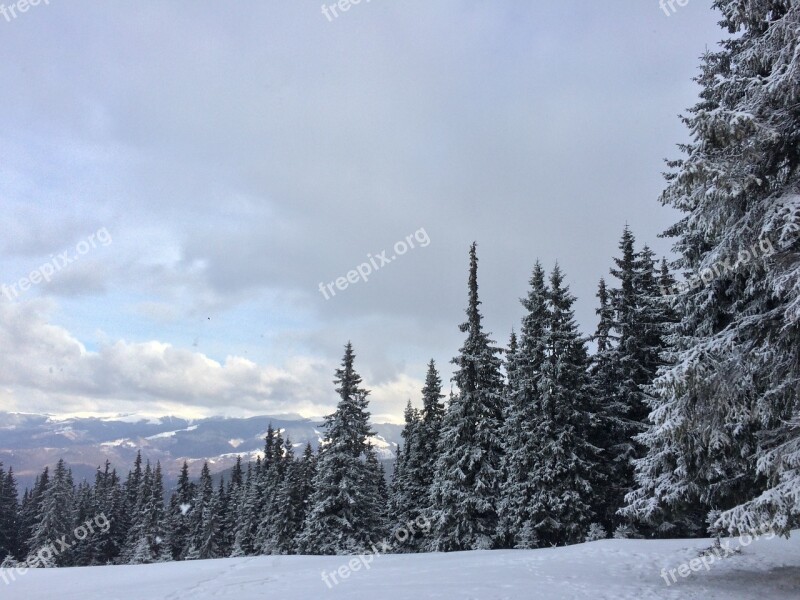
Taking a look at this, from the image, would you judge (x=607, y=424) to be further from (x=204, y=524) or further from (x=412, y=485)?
(x=204, y=524)

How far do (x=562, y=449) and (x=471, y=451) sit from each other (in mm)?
5216

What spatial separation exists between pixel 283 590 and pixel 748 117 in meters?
14.3

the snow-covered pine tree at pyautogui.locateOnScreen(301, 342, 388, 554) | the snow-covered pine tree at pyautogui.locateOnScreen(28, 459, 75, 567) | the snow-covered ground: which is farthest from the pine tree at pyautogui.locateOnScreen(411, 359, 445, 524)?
the snow-covered pine tree at pyautogui.locateOnScreen(28, 459, 75, 567)

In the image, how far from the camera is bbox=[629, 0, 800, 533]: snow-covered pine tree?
322 inches

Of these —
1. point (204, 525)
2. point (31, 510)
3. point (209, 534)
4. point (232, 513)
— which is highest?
point (31, 510)

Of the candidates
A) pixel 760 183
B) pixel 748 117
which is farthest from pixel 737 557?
pixel 748 117

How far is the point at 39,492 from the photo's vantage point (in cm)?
7338

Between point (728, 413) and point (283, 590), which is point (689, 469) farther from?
point (283, 590)

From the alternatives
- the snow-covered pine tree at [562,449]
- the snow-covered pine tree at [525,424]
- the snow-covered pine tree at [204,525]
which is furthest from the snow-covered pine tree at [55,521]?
the snow-covered pine tree at [562,449]

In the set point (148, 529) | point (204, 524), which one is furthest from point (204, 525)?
point (148, 529)

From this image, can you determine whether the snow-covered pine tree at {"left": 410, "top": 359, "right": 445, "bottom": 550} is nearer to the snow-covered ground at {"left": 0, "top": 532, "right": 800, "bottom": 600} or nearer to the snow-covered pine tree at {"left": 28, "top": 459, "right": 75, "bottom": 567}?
the snow-covered ground at {"left": 0, "top": 532, "right": 800, "bottom": 600}

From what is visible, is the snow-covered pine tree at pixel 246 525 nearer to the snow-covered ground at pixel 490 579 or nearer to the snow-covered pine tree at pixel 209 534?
the snow-covered pine tree at pixel 209 534

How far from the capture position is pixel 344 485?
31.0 meters

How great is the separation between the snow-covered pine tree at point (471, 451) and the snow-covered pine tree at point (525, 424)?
83cm
